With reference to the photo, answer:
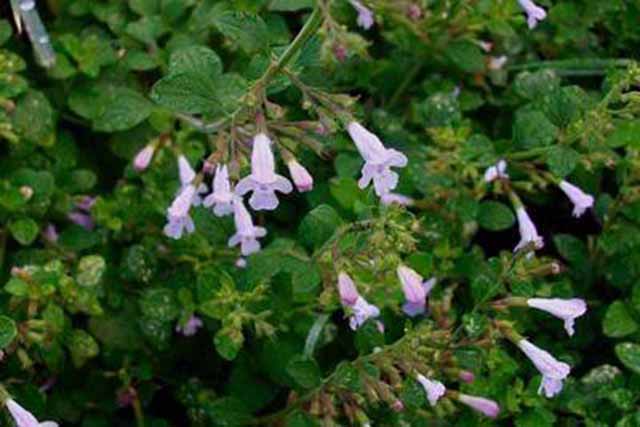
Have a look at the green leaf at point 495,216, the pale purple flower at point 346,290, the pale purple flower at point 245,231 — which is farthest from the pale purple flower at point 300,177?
the green leaf at point 495,216

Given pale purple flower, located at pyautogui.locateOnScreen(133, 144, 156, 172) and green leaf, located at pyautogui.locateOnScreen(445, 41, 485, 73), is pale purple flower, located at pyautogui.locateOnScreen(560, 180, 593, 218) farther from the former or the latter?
pale purple flower, located at pyautogui.locateOnScreen(133, 144, 156, 172)

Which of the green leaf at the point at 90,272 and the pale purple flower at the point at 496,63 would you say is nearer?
the green leaf at the point at 90,272

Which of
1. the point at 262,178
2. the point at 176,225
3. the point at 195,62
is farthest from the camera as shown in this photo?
the point at 176,225

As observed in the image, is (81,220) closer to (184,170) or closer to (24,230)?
(24,230)

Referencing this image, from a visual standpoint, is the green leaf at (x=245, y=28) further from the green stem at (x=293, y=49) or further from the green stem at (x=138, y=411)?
the green stem at (x=138, y=411)

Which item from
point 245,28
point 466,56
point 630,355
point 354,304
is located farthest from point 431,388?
point 466,56

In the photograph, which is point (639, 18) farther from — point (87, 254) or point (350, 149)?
point (87, 254)

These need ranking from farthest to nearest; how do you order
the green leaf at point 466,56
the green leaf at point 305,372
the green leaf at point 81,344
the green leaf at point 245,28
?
1. the green leaf at point 466,56
2. the green leaf at point 81,344
3. the green leaf at point 305,372
4. the green leaf at point 245,28
